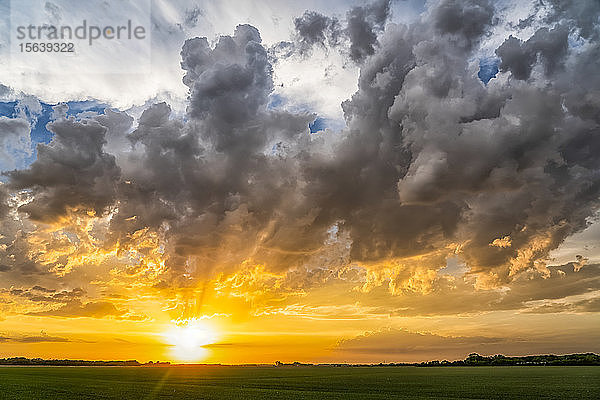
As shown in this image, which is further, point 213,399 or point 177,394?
point 177,394

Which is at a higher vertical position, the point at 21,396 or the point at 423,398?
the point at 21,396

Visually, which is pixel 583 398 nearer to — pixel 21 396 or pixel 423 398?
pixel 423 398

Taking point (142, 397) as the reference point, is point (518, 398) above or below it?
below

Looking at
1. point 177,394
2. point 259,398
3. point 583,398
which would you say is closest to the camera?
point 583,398

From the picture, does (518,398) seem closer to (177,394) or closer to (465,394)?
(465,394)

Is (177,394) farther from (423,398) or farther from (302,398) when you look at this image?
(423,398)

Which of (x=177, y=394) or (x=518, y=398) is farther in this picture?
(x=177, y=394)

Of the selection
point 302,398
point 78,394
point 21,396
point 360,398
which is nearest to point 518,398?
point 360,398

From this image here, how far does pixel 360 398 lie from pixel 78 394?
41266mm

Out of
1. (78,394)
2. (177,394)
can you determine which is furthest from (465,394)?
(78,394)

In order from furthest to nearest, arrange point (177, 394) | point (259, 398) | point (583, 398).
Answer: point (177, 394)
point (259, 398)
point (583, 398)

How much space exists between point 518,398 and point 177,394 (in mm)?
47378

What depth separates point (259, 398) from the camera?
57719mm

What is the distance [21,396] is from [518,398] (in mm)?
68167
